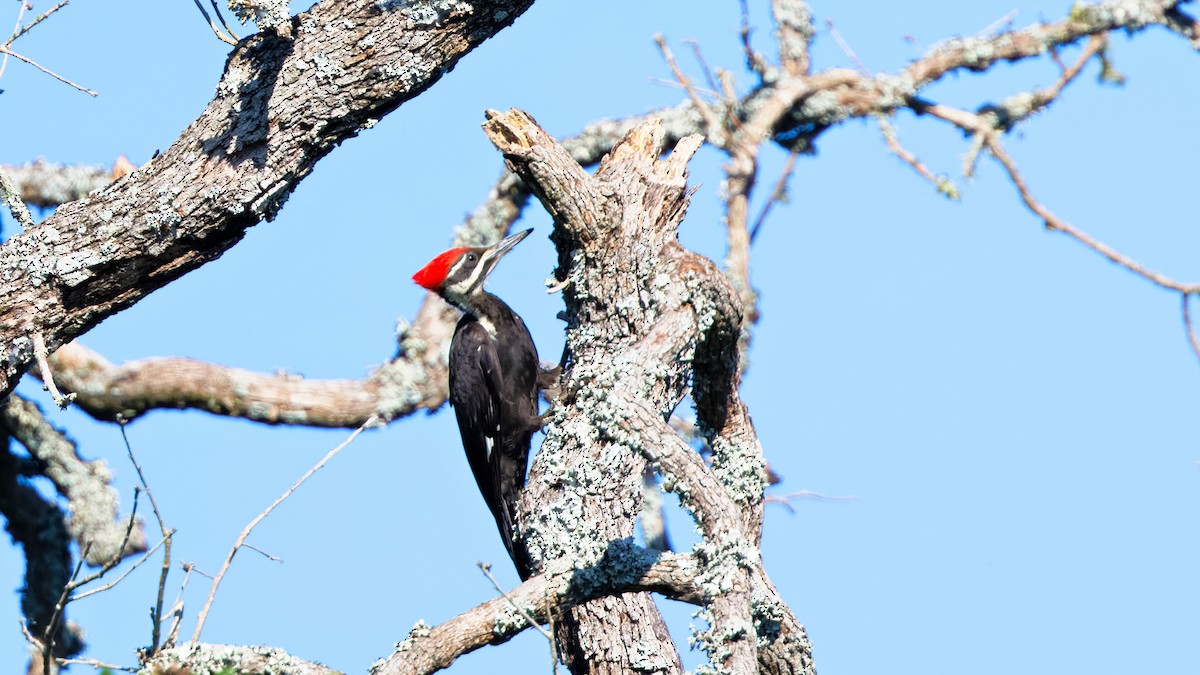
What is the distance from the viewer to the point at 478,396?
5.09 meters

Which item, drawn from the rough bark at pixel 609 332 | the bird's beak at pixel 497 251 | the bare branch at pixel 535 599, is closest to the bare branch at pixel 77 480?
the bird's beak at pixel 497 251

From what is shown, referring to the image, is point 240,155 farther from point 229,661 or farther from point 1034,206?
point 1034,206

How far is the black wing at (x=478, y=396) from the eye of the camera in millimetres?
5039

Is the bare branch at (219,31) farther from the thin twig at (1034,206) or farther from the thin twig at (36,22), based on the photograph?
the thin twig at (1034,206)

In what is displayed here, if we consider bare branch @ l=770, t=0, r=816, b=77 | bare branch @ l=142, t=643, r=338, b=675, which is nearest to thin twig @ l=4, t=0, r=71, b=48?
bare branch @ l=142, t=643, r=338, b=675

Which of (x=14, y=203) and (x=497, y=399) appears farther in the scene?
(x=497, y=399)

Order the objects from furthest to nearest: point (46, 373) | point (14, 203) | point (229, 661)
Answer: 1. point (14, 203)
2. point (46, 373)
3. point (229, 661)

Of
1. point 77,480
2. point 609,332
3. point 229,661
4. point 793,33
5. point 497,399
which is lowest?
point 229,661

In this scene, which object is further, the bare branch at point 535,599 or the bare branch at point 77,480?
the bare branch at point 77,480

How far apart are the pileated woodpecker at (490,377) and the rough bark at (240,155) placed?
5.86 feet

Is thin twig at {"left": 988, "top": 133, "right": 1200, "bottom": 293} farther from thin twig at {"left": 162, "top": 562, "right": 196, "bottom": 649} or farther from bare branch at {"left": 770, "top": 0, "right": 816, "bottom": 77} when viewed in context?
thin twig at {"left": 162, "top": 562, "right": 196, "bottom": 649}

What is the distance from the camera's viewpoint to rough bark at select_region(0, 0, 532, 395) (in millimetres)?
3242

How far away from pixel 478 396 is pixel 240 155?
2013mm

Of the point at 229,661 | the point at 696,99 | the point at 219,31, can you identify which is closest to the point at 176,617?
the point at 229,661
